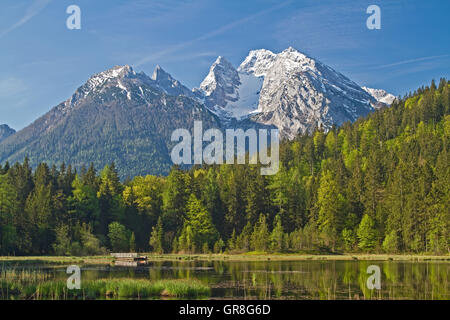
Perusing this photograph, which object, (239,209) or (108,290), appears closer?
(108,290)

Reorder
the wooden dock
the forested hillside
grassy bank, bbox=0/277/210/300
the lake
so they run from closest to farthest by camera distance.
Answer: grassy bank, bbox=0/277/210/300 < the lake < the wooden dock < the forested hillside

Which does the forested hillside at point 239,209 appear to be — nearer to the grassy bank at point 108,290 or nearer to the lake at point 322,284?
the lake at point 322,284

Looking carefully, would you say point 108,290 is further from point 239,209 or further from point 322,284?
point 239,209

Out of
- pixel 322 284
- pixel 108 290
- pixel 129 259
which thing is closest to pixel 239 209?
pixel 129 259

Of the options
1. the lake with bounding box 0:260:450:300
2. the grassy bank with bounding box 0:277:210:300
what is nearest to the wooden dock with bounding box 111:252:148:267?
the lake with bounding box 0:260:450:300

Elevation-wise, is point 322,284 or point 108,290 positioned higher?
point 108,290

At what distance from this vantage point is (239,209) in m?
139

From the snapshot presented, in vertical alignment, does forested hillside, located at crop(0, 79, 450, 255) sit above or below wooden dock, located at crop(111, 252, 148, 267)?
above

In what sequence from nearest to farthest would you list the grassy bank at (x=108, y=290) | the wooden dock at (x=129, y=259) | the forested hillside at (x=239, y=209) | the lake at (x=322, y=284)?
the grassy bank at (x=108, y=290) → the lake at (x=322, y=284) → the wooden dock at (x=129, y=259) → the forested hillside at (x=239, y=209)

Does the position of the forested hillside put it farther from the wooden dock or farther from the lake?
the lake

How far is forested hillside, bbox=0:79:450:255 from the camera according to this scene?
109000 millimetres

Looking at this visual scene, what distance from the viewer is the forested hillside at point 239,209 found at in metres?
109

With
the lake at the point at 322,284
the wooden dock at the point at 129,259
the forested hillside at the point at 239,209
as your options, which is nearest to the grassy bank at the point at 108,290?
the lake at the point at 322,284

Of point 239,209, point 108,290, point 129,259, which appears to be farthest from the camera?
point 239,209
